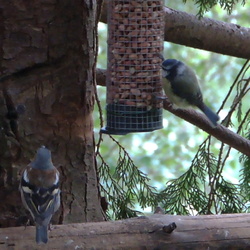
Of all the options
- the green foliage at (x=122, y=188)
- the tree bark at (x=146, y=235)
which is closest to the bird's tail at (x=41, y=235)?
the tree bark at (x=146, y=235)

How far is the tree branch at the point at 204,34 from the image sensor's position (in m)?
3.93

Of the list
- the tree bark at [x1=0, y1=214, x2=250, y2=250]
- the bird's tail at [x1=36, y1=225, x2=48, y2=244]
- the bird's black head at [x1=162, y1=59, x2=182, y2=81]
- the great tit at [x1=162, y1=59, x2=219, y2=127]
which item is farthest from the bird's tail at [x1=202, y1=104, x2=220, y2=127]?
the bird's tail at [x1=36, y1=225, x2=48, y2=244]

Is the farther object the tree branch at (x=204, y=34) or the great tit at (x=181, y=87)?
the tree branch at (x=204, y=34)

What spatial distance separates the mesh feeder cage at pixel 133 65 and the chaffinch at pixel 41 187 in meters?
0.54

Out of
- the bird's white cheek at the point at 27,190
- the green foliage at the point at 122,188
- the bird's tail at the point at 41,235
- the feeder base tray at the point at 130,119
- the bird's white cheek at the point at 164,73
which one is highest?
the bird's white cheek at the point at 164,73

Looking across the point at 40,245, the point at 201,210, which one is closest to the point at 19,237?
the point at 40,245

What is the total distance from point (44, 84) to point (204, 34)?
3.78 ft

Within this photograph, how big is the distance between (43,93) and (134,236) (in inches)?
29.7

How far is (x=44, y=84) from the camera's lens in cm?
315

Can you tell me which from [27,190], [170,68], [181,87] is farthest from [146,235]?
[181,87]

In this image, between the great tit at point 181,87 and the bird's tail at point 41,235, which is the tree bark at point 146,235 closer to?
the bird's tail at point 41,235

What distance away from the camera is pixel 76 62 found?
3174mm

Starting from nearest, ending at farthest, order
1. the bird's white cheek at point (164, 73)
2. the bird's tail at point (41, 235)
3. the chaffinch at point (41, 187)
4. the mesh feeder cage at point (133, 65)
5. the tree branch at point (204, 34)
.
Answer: the bird's tail at point (41, 235), the chaffinch at point (41, 187), the mesh feeder cage at point (133, 65), the bird's white cheek at point (164, 73), the tree branch at point (204, 34)

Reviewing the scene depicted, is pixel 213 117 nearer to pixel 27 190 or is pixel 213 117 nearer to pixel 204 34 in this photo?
pixel 204 34
